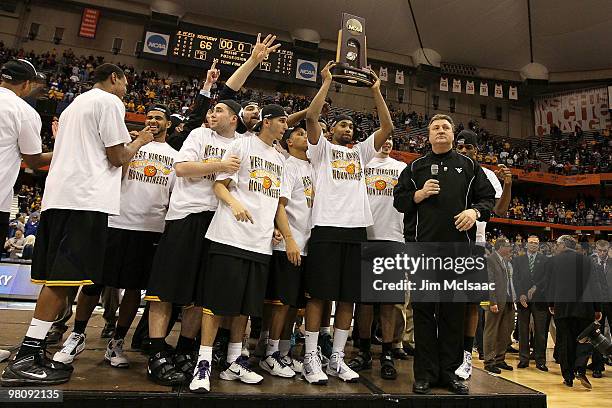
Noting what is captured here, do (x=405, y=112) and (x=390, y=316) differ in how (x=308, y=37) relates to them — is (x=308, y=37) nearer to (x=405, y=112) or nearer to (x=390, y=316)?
(x=405, y=112)

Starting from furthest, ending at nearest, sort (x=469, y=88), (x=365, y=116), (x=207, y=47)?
(x=469, y=88) < (x=365, y=116) < (x=207, y=47)

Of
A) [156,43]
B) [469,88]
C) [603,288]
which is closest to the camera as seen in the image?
[603,288]

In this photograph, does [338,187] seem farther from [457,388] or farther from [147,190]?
[457,388]

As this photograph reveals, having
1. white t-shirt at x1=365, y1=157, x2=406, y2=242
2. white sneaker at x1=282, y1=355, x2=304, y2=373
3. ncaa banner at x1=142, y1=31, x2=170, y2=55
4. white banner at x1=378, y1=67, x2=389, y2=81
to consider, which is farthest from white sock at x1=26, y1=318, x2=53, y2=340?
white banner at x1=378, y1=67, x2=389, y2=81

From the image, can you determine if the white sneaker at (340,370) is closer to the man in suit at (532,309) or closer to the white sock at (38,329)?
the white sock at (38,329)

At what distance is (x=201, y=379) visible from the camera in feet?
7.79

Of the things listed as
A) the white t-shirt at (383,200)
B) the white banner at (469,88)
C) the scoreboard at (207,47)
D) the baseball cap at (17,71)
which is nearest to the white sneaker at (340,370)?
the white t-shirt at (383,200)

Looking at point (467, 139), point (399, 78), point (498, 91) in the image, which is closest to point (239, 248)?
point (467, 139)

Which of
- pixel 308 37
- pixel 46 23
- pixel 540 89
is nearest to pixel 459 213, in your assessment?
pixel 308 37

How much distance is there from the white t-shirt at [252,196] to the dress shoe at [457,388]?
1.50m

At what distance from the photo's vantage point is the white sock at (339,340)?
298cm

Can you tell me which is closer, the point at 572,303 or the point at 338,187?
the point at 338,187

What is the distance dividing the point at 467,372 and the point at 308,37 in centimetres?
1926

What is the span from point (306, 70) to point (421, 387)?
18522mm
